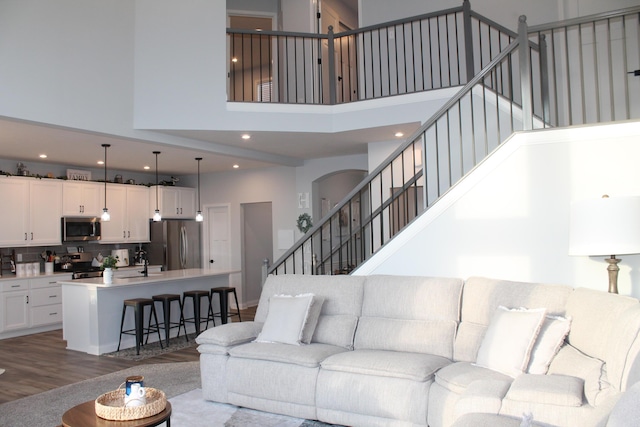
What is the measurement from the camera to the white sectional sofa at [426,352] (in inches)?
99.0

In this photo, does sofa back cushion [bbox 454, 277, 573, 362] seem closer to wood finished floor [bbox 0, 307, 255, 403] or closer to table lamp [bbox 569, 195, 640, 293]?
table lamp [bbox 569, 195, 640, 293]

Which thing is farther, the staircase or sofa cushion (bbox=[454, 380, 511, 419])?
the staircase

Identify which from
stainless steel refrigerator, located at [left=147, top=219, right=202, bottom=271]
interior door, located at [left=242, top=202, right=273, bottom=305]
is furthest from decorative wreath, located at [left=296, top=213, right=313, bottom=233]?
stainless steel refrigerator, located at [left=147, top=219, right=202, bottom=271]

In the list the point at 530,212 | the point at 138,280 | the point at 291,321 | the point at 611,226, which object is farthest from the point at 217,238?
the point at 611,226

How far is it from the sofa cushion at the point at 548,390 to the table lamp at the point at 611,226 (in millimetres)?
879

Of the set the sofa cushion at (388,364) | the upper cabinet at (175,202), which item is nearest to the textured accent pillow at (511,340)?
the sofa cushion at (388,364)

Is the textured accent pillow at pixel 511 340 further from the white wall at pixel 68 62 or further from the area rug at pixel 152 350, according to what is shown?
the white wall at pixel 68 62

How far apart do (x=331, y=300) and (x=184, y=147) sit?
387 centimetres

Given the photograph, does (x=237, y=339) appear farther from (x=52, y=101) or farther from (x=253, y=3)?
(x=253, y=3)

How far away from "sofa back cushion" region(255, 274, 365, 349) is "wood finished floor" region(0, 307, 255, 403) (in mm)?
1965

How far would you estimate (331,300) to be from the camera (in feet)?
14.2

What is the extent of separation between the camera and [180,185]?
10.9 m

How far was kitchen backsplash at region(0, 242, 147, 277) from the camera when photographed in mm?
7969

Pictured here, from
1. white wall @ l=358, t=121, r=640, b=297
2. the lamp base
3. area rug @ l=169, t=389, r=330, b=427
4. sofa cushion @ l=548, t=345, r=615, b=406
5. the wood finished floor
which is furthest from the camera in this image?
the wood finished floor
